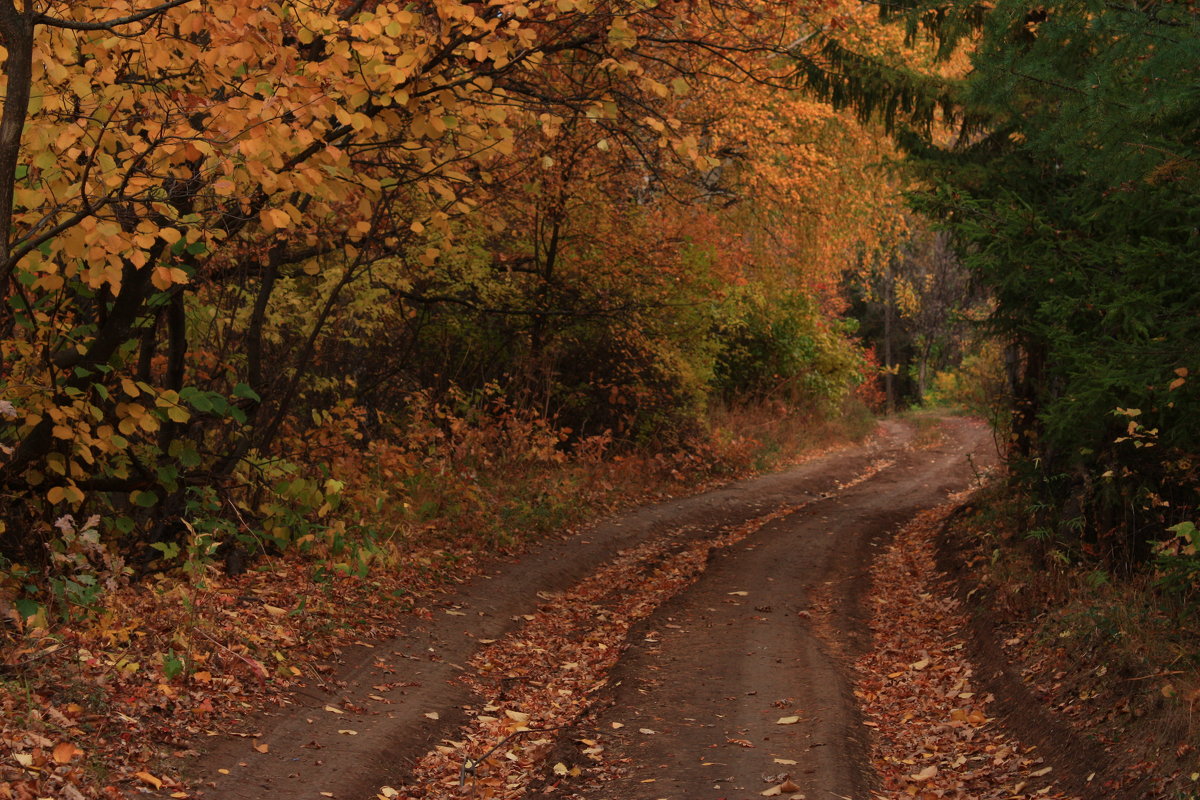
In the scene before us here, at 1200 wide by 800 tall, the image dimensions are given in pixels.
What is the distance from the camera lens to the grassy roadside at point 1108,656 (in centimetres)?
608

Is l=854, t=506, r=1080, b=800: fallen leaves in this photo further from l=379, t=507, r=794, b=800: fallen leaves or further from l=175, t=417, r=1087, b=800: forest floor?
l=379, t=507, r=794, b=800: fallen leaves

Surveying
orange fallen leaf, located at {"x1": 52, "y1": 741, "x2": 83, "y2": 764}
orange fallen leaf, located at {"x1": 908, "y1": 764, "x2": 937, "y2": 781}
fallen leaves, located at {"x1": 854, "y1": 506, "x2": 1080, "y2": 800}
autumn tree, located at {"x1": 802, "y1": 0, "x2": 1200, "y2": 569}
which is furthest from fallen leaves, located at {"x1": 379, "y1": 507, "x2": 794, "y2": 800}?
autumn tree, located at {"x1": 802, "y1": 0, "x2": 1200, "y2": 569}

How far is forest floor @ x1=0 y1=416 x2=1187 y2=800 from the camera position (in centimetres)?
604

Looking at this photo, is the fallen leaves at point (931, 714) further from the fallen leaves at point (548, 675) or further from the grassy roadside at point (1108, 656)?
the fallen leaves at point (548, 675)

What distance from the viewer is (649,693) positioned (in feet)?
26.0

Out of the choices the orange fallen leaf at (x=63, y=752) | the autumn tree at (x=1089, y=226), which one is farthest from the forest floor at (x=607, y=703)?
the autumn tree at (x=1089, y=226)

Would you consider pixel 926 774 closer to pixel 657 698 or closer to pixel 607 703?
pixel 657 698

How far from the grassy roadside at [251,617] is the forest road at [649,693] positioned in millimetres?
293

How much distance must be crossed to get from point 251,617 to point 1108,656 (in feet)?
19.9

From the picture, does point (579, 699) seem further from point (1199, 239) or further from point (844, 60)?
point (844, 60)

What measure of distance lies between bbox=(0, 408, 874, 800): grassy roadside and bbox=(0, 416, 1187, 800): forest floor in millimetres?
29

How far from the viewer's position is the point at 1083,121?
24.5 feet

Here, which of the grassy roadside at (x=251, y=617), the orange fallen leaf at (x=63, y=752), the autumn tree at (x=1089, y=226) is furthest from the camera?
the autumn tree at (x=1089, y=226)

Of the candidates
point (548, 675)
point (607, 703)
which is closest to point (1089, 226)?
point (607, 703)
